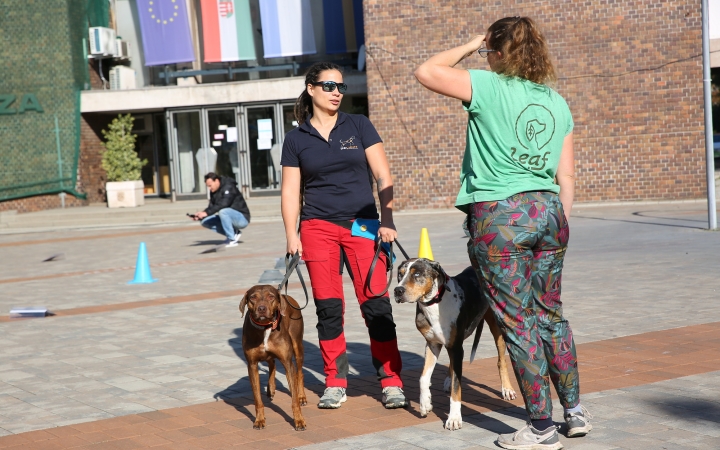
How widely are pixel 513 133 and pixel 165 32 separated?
2712 cm

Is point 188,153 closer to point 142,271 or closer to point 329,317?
point 142,271

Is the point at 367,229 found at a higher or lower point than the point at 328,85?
lower

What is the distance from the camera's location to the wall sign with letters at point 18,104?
2831 cm

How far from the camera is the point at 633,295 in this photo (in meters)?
8.98

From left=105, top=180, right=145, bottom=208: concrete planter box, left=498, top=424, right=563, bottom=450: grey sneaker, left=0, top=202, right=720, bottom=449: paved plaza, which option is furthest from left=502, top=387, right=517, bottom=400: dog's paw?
left=105, top=180, right=145, bottom=208: concrete planter box

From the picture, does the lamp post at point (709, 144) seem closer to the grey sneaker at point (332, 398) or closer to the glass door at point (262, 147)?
the grey sneaker at point (332, 398)

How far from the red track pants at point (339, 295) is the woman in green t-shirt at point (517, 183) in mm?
1324

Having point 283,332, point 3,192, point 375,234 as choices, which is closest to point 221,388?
point 283,332

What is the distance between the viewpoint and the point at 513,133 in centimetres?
418

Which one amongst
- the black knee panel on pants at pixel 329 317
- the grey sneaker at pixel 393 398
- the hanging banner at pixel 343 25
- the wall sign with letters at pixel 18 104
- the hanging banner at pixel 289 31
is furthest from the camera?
the hanging banner at pixel 343 25

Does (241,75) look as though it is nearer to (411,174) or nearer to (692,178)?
(411,174)

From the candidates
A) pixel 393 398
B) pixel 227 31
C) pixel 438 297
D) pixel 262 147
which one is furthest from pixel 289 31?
pixel 438 297

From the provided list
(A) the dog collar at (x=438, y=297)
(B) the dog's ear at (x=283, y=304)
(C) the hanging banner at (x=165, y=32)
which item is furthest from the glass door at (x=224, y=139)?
(A) the dog collar at (x=438, y=297)

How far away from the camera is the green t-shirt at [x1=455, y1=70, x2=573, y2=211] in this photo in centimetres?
417
